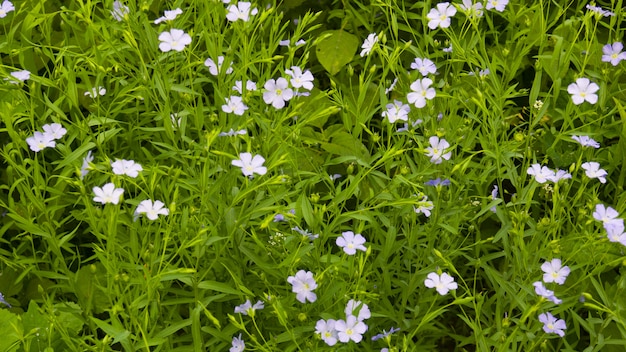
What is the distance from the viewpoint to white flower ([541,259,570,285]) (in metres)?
1.89

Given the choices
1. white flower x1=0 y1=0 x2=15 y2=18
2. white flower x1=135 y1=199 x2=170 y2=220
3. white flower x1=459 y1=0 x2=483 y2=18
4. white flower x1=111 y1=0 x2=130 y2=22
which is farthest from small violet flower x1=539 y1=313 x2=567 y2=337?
white flower x1=0 y1=0 x2=15 y2=18

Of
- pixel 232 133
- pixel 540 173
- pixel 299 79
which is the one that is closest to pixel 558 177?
pixel 540 173

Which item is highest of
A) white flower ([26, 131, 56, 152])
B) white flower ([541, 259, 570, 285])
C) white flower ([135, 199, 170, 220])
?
white flower ([26, 131, 56, 152])

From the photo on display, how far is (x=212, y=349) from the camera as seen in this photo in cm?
200

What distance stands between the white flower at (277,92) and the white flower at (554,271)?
0.78 meters

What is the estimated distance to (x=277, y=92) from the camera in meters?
2.07

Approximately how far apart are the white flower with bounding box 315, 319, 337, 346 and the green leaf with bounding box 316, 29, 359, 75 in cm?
115

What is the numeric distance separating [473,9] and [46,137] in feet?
3.98

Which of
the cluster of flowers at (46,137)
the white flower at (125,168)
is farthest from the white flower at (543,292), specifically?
the cluster of flowers at (46,137)

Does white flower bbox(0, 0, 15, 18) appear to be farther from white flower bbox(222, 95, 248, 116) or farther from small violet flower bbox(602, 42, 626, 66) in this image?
small violet flower bbox(602, 42, 626, 66)

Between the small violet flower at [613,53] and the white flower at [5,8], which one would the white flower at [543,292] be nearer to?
the small violet flower at [613,53]

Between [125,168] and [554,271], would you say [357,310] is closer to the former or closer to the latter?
[554,271]

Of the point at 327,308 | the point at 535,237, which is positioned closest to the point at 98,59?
the point at 327,308

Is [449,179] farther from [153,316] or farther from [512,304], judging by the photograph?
[153,316]
